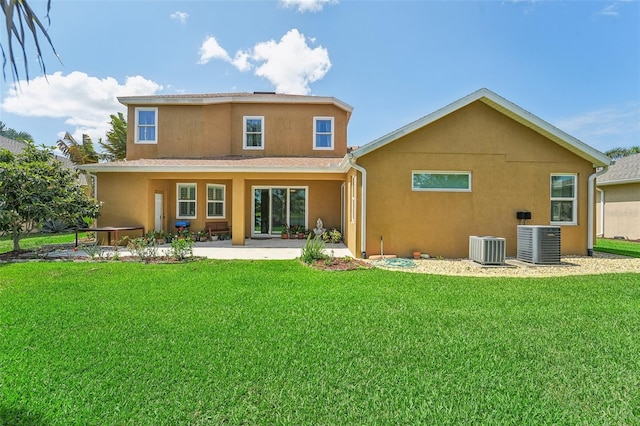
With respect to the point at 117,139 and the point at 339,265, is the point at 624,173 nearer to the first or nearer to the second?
the point at 339,265

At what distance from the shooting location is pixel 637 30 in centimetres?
1088

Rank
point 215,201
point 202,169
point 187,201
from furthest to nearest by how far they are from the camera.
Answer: point 215,201
point 187,201
point 202,169

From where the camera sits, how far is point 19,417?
8.41 ft

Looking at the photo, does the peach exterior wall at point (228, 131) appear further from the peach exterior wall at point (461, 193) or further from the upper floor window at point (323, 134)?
the peach exterior wall at point (461, 193)

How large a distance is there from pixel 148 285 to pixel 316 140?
1180cm

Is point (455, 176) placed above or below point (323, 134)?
below

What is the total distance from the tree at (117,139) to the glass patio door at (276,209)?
16.0 metres

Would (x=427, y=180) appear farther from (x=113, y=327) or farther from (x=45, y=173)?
(x=45, y=173)

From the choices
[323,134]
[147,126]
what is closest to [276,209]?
[323,134]

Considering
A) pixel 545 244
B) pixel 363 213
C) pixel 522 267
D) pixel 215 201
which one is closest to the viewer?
pixel 522 267

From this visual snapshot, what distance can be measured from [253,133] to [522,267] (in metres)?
13.4

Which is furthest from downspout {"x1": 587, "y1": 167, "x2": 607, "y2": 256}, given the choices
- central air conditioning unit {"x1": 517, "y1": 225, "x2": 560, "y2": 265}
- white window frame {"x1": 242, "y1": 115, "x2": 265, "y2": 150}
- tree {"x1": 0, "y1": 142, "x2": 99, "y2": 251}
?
tree {"x1": 0, "y1": 142, "x2": 99, "y2": 251}

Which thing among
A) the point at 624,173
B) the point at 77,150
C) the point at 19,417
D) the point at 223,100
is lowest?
the point at 19,417

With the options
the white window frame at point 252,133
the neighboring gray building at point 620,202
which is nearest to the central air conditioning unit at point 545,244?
the white window frame at point 252,133
